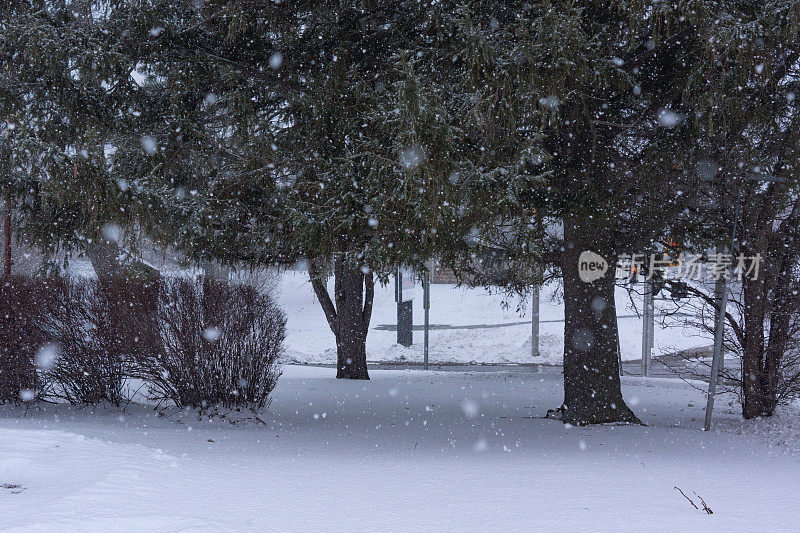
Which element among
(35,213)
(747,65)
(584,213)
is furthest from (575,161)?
(35,213)

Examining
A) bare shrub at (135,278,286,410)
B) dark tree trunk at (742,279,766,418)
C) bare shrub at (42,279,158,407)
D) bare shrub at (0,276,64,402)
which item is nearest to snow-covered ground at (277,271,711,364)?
dark tree trunk at (742,279,766,418)

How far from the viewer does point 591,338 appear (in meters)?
7.74

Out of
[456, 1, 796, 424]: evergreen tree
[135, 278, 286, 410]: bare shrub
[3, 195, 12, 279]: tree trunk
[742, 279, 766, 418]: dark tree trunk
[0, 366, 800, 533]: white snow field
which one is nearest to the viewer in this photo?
[0, 366, 800, 533]: white snow field

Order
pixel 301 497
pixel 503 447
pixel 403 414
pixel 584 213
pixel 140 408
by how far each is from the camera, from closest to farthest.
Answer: pixel 301 497 → pixel 503 447 → pixel 584 213 → pixel 140 408 → pixel 403 414

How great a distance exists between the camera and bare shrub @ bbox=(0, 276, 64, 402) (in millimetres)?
7078

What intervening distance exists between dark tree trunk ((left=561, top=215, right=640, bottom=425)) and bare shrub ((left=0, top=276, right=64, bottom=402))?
236 inches

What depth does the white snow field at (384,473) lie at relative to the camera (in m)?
3.66

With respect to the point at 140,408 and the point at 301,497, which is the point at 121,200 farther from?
the point at 301,497

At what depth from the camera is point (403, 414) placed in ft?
27.8

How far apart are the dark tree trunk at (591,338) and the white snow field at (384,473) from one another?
1.46 feet

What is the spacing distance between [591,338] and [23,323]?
6.54 meters

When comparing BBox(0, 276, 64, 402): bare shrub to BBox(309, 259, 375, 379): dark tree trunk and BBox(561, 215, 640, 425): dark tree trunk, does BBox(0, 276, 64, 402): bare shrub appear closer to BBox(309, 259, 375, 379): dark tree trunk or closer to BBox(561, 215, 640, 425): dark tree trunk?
BBox(309, 259, 375, 379): dark tree trunk

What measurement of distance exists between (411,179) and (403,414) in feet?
13.0

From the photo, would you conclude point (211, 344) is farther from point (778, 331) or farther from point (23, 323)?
point (778, 331)
